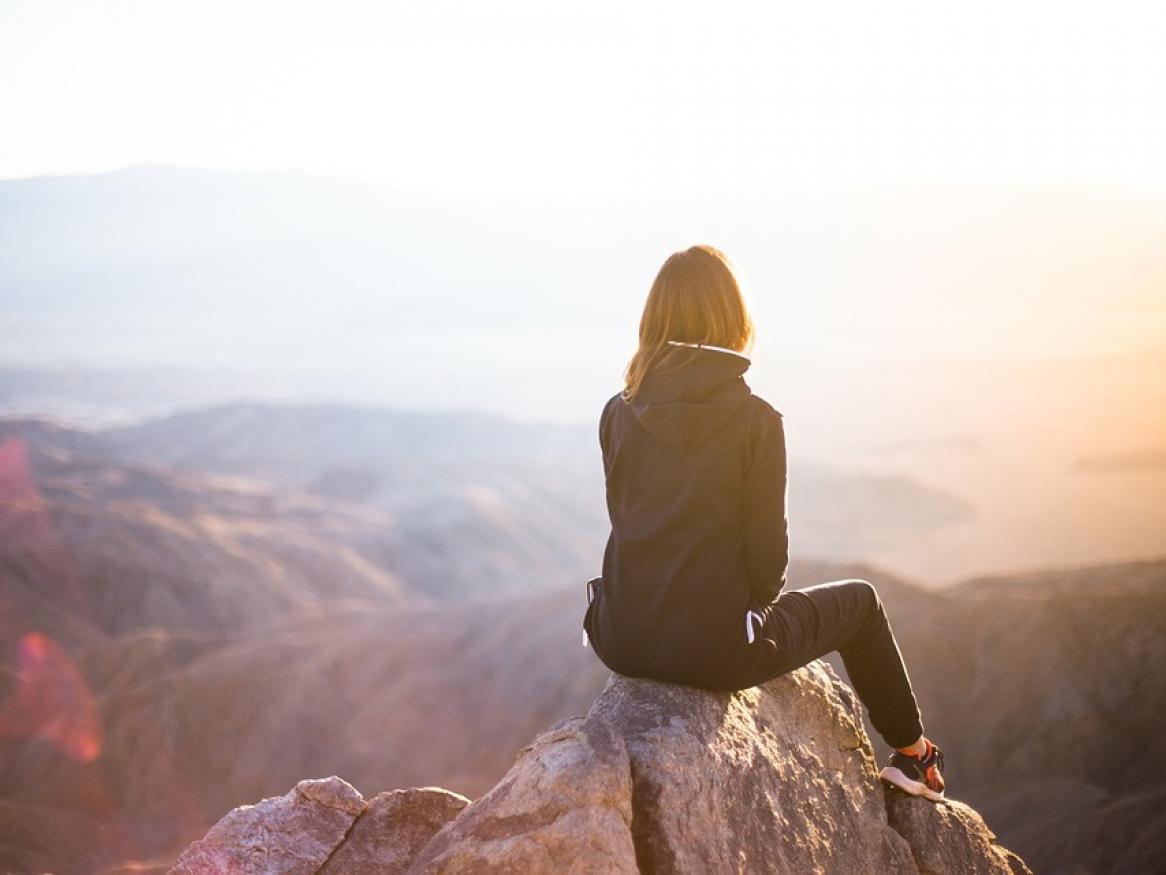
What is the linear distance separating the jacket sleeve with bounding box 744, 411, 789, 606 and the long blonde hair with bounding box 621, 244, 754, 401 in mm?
383

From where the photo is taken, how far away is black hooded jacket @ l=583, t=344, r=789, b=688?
3.95m

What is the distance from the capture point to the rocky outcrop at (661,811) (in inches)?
154

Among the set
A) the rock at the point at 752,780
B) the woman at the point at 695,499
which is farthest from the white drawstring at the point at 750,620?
the rock at the point at 752,780

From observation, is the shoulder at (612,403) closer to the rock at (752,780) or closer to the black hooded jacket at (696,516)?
the black hooded jacket at (696,516)

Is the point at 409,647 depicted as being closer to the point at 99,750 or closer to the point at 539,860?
the point at 99,750

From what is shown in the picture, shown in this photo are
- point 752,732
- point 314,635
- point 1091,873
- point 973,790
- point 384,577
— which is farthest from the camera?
point 384,577

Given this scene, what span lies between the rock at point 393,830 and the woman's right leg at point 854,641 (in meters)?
2.14

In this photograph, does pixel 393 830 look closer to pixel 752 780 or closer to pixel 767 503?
pixel 752 780

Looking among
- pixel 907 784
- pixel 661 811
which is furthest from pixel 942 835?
pixel 661 811

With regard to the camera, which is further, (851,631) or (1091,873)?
(1091,873)

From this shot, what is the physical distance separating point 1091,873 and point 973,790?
752cm

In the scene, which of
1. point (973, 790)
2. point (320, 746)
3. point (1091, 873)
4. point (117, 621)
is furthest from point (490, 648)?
point (117, 621)

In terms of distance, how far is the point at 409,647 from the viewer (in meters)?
30.7

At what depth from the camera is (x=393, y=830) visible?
17.9 feet
